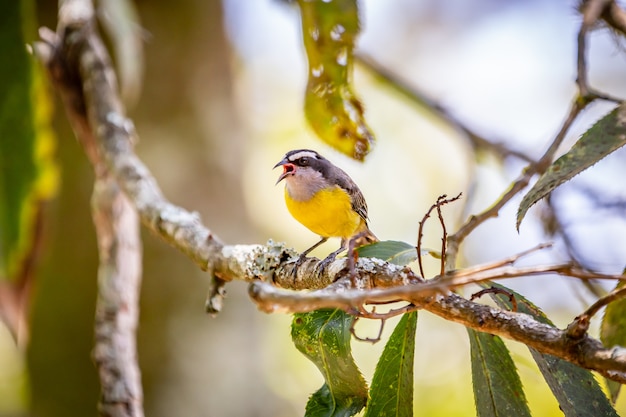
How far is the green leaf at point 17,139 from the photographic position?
5.38 feet

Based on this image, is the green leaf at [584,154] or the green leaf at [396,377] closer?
the green leaf at [584,154]

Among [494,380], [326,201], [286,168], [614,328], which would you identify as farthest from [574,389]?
[286,168]

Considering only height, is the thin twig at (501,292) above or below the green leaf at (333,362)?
above

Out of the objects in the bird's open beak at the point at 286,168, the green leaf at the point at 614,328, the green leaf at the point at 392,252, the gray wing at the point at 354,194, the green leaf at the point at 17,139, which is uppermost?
the bird's open beak at the point at 286,168

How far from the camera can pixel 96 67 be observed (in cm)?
248

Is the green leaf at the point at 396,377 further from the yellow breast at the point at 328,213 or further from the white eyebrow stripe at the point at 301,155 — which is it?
the white eyebrow stripe at the point at 301,155

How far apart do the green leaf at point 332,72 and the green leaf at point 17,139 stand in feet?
2.47

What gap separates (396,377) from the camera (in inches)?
54.1

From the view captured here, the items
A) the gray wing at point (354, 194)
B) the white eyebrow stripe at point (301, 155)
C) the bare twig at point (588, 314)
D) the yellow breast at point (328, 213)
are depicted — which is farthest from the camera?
the white eyebrow stripe at point (301, 155)

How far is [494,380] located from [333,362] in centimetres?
37

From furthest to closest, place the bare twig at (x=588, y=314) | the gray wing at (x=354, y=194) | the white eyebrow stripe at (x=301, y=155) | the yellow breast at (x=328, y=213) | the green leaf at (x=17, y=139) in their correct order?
1. the white eyebrow stripe at (x=301, y=155)
2. the gray wing at (x=354, y=194)
3. the yellow breast at (x=328, y=213)
4. the green leaf at (x=17, y=139)
5. the bare twig at (x=588, y=314)

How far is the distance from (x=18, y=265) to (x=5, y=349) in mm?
4029

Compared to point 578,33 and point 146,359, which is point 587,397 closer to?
point 578,33

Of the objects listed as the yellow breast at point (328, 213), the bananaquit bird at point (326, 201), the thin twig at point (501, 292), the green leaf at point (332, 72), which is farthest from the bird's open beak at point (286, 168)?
the thin twig at point (501, 292)
